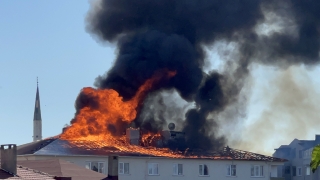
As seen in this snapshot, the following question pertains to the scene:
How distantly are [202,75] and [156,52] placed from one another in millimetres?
6212

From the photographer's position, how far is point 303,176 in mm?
90250

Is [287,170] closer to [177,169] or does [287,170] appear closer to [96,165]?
[177,169]

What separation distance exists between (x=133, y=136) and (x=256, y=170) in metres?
11.5

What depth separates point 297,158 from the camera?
302ft

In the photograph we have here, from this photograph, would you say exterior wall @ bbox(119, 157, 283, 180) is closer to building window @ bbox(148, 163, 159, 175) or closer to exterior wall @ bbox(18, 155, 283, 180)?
exterior wall @ bbox(18, 155, 283, 180)

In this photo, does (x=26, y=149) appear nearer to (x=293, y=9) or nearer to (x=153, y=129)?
(x=153, y=129)

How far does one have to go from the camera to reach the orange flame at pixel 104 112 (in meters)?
67.7

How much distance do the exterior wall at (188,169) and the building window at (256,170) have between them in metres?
0.29

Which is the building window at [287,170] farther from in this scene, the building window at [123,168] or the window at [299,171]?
the building window at [123,168]

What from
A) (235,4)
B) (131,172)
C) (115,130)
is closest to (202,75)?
(235,4)

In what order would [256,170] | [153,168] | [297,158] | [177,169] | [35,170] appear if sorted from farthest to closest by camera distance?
[297,158] < [256,170] < [177,169] < [153,168] < [35,170]

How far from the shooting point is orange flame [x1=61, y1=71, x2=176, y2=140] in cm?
6774

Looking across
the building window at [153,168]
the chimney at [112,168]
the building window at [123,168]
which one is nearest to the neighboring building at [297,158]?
the building window at [153,168]


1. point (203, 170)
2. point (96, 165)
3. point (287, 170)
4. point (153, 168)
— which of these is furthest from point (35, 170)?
point (287, 170)
